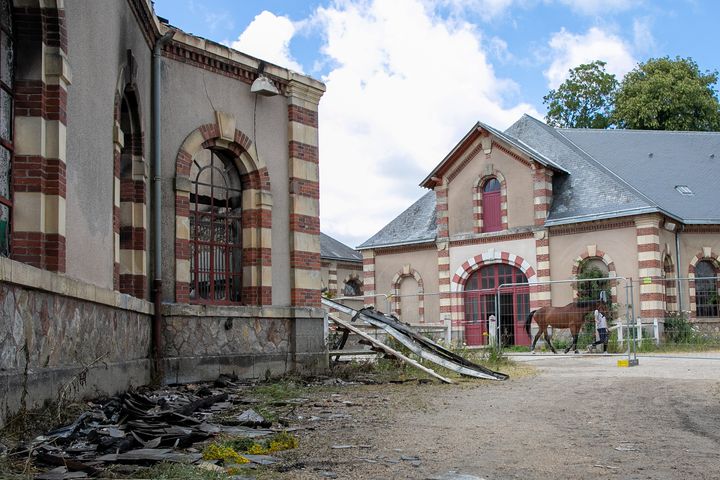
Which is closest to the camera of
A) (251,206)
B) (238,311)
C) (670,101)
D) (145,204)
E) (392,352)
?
(145,204)

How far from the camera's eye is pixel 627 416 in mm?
8719

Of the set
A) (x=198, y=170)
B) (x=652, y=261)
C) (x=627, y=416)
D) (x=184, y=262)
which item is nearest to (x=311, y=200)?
(x=198, y=170)

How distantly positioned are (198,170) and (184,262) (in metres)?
1.93

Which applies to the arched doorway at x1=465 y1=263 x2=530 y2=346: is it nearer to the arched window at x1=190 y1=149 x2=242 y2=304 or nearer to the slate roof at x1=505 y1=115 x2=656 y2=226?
the slate roof at x1=505 y1=115 x2=656 y2=226

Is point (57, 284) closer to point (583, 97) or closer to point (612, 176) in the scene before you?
point (612, 176)

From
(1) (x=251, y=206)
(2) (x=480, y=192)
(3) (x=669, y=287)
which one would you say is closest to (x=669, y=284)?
(3) (x=669, y=287)

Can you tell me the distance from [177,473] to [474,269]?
83.2 ft

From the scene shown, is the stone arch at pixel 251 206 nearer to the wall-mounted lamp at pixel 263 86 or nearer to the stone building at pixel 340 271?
the wall-mounted lamp at pixel 263 86

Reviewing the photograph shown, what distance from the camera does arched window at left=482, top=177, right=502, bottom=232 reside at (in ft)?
96.5

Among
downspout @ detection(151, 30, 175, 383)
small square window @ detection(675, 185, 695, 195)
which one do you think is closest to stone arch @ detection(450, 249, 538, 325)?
small square window @ detection(675, 185, 695, 195)

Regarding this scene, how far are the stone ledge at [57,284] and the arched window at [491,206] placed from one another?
21.1 m

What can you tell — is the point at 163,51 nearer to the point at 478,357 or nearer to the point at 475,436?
the point at 475,436

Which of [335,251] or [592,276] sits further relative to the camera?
[335,251]

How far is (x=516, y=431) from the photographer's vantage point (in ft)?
25.0
